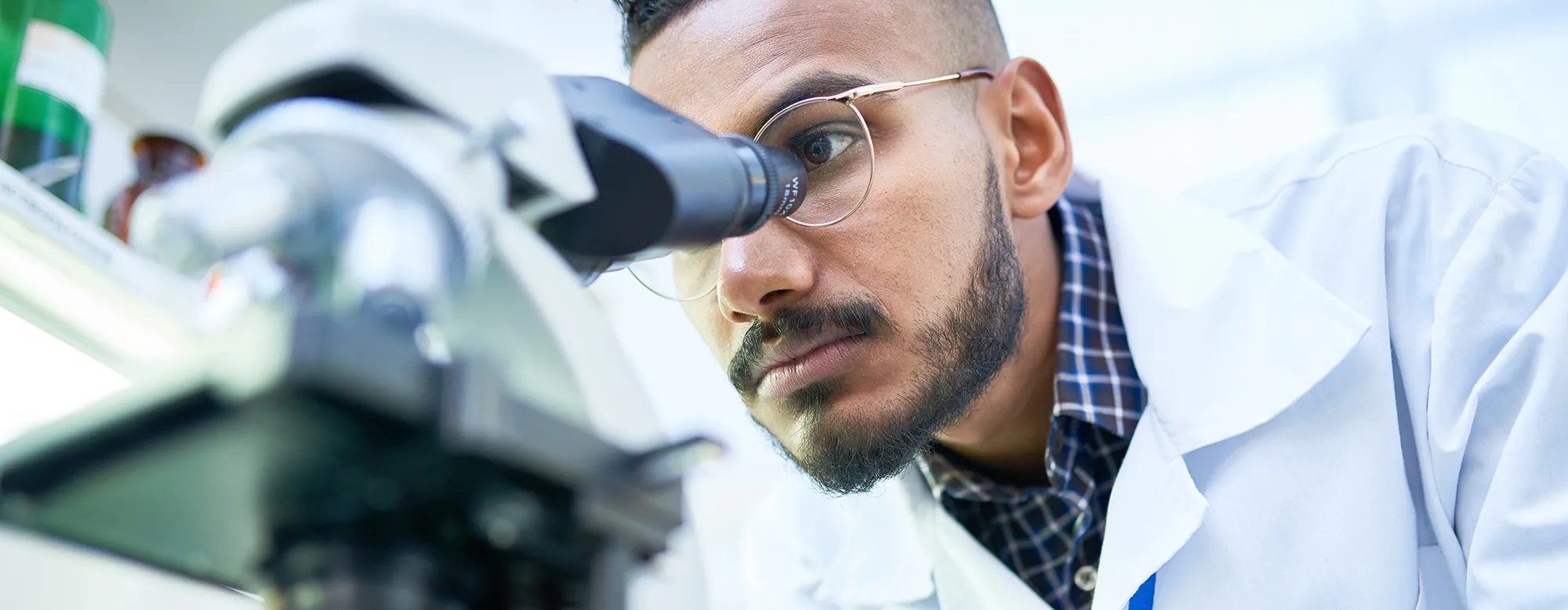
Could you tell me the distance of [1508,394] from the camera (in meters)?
1.02

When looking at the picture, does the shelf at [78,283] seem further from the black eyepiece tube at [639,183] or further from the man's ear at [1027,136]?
the man's ear at [1027,136]

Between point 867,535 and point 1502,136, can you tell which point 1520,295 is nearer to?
point 1502,136

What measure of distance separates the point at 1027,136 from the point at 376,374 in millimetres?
1139

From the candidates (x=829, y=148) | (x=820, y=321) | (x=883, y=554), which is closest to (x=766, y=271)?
(x=820, y=321)

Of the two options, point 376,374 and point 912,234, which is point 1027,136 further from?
point 376,374

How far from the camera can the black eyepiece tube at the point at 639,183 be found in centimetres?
44

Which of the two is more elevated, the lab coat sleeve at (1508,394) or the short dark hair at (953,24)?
the short dark hair at (953,24)

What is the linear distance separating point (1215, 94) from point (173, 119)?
1.76m

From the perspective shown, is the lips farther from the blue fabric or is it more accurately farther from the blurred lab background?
the blurred lab background

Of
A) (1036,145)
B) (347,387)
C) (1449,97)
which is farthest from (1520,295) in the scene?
(347,387)

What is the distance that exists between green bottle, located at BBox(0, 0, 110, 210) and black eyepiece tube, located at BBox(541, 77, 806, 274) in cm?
64

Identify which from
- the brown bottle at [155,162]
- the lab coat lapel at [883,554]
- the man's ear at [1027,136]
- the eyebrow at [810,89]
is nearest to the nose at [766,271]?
the eyebrow at [810,89]

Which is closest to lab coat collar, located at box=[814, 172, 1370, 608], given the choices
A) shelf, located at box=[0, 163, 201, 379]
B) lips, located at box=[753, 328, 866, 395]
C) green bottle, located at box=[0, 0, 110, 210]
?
lips, located at box=[753, 328, 866, 395]

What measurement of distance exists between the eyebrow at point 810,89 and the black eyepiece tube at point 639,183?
1.85ft
